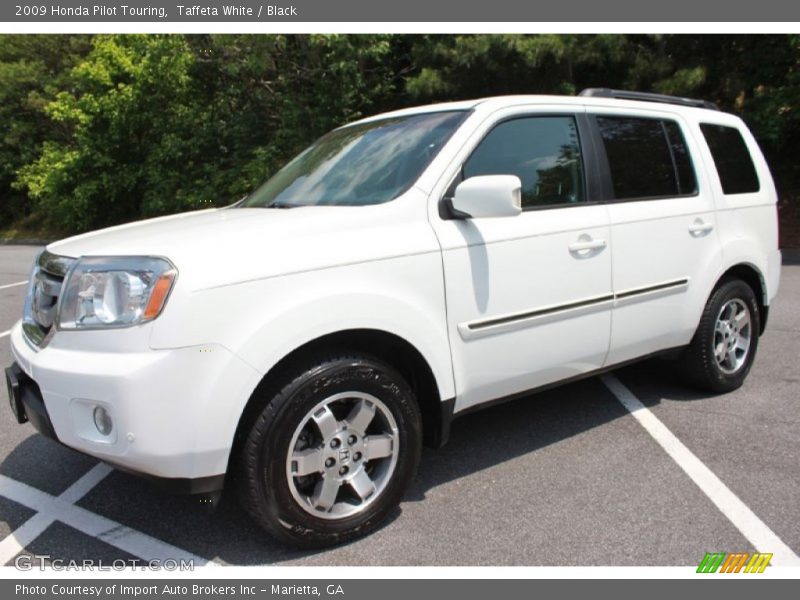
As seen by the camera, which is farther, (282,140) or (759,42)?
(282,140)

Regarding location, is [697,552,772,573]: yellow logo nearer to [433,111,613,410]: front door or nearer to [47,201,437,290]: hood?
[433,111,613,410]: front door

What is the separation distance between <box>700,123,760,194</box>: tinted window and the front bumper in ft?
11.1

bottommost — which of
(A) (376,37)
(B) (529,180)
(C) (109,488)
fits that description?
(C) (109,488)

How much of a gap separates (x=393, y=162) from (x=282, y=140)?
12.5m

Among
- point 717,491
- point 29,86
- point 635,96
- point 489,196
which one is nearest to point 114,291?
point 489,196

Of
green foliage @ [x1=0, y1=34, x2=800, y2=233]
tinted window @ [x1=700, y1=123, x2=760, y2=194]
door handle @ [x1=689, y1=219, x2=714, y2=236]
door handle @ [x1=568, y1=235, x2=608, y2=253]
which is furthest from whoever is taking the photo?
green foliage @ [x1=0, y1=34, x2=800, y2=233]

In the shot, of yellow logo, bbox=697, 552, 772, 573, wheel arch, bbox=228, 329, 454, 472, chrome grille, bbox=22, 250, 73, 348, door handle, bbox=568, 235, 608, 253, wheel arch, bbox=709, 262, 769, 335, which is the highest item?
A: chrome grille, bbox=22, 250, 73, 348

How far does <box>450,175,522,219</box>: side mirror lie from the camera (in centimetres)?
266

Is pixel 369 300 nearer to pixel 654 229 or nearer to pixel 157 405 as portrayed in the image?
pixel 157 405

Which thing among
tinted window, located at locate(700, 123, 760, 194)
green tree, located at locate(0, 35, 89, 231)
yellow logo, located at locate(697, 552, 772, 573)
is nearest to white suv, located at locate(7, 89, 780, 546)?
tinted window, located at locate(700, 123, 760, 194)

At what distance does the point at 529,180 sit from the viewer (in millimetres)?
3184

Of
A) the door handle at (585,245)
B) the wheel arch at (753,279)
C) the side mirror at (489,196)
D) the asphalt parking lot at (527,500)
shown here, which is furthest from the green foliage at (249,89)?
the side mirror at (489,196)

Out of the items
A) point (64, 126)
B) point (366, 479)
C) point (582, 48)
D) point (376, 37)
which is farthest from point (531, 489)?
point (64, 126)

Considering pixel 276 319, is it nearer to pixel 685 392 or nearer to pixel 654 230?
pixel 654 230
